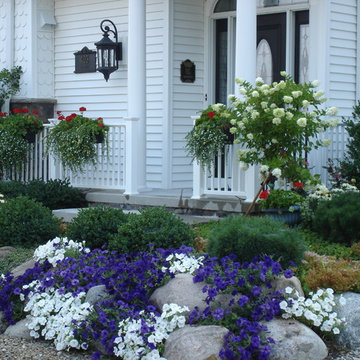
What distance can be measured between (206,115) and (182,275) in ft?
12.0

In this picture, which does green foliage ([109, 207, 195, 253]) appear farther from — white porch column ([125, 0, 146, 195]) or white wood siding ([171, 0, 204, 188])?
white wood siding ([171, 0, 204, 188])

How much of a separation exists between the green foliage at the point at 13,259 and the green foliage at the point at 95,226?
47cm

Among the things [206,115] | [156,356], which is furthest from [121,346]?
[206,115]

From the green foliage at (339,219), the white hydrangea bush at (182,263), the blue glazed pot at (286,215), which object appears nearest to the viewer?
the white hydrangea bush at (182,263)

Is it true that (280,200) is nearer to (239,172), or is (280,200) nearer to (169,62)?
(239,172)

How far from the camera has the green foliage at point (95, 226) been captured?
269 inches

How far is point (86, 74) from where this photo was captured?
11.5 meters

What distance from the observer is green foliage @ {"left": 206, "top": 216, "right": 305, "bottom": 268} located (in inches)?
207

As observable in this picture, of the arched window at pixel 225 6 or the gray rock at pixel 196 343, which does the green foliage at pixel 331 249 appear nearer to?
the gray rock at pixel 196 343

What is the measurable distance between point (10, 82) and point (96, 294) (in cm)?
742

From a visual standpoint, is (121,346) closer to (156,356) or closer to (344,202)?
(156,356)

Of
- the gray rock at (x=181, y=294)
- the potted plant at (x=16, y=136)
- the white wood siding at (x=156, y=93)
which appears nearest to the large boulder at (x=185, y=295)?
the gray rock at (x=181, y=294)

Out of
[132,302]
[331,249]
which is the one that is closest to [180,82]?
[331,249]

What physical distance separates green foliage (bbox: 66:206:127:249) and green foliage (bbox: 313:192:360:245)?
2105mm
